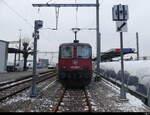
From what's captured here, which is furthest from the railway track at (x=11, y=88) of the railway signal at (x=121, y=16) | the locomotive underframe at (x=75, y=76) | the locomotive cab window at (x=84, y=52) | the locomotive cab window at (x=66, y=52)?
the railway signal at (x=121, y=16)

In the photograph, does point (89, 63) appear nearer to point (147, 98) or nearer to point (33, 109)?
point (147, 98)

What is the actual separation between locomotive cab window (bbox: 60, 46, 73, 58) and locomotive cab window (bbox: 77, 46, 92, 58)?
54cm

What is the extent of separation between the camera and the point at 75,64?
15.8 m

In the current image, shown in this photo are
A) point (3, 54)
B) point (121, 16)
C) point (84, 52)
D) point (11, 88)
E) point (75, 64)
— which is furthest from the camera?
point (3, 54)

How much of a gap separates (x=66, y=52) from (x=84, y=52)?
122 centimetres

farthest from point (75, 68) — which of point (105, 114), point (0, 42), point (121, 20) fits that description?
point (0, 42)

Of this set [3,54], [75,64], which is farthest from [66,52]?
[3,54]

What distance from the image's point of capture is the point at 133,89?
1289 centimetres

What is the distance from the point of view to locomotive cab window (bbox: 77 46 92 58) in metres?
16.2

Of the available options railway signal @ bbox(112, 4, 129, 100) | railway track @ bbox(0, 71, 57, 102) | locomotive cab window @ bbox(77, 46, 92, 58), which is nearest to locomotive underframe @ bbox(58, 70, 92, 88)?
locomotive cab window @ bbox(77, 46, 92, 58)

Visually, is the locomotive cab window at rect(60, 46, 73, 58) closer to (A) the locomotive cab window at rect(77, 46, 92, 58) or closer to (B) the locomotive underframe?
(A) the locomotive cab window at rect(77, 46, 92, 58)

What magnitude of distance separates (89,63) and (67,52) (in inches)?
66.2

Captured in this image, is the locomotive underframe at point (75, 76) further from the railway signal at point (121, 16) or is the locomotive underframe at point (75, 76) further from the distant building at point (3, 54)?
the distant building at point (3, 54)

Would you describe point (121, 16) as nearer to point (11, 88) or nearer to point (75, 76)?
point (75, 76)
